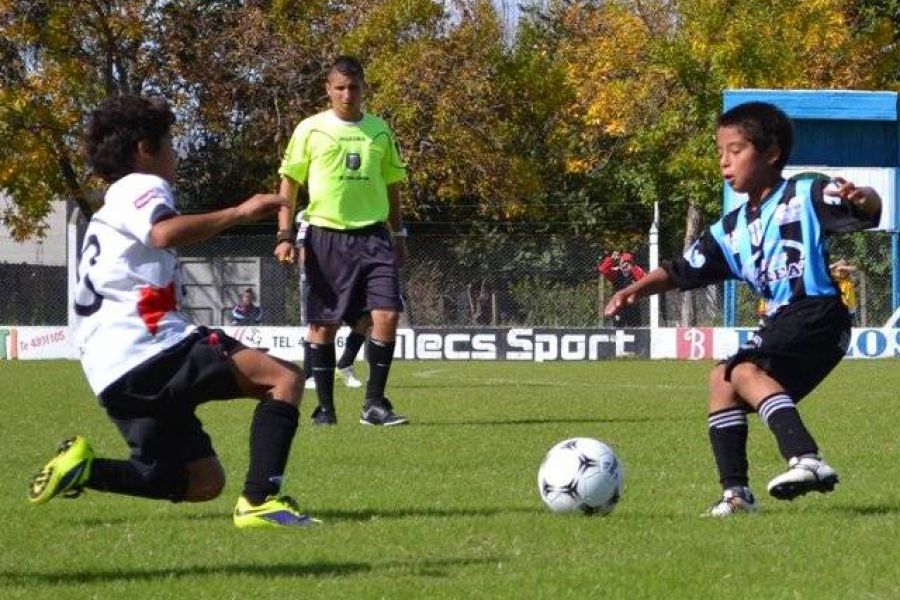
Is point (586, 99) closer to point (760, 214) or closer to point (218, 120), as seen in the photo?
point (218, 120)

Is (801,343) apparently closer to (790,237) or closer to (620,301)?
(790,237)

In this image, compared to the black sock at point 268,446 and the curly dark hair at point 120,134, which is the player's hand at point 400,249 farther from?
the curly dark hair at point 120,134

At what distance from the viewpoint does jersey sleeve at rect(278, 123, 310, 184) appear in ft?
33.5

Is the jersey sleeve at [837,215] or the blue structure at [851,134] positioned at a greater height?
the blue structure at [851,134]

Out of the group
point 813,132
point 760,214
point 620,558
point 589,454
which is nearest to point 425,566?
point 620,558

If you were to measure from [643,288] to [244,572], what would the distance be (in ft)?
7.13

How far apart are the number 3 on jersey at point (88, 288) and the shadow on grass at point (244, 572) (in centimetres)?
86

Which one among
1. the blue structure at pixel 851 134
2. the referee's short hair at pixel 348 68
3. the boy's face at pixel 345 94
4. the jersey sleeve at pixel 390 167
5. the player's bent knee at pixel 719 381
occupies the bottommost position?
the player's bent knee at pixel 719 381

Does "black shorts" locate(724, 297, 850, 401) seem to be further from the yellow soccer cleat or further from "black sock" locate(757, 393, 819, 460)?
the yellow soccer cleat

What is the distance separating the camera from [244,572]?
480 centimetres

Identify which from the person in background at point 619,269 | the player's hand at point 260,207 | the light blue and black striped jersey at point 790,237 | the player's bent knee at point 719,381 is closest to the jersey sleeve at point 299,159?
the light blue and black striped jersey at point 790,237

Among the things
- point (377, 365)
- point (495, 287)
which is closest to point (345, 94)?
point (377, 365)

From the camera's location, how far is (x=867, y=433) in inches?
385

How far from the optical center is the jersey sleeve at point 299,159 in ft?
33.5
